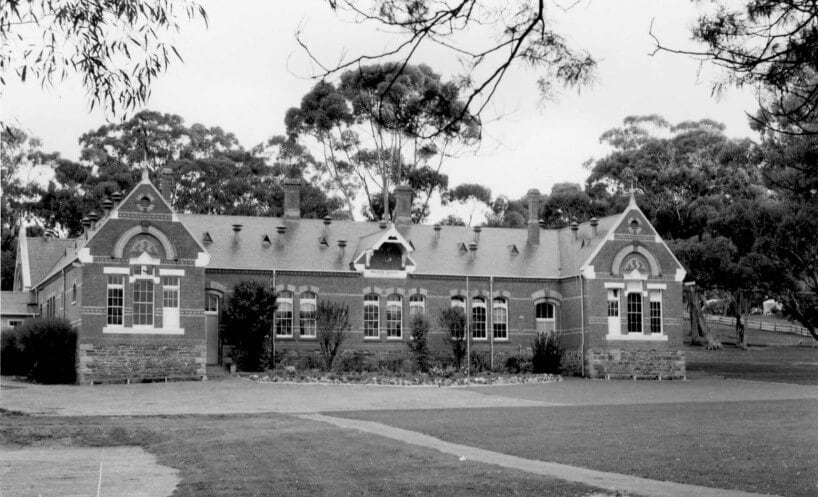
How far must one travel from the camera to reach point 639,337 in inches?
1703

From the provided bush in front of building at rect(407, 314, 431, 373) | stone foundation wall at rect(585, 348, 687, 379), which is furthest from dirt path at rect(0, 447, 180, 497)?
stone foundation wall at rect(585, 348, 687, 379)

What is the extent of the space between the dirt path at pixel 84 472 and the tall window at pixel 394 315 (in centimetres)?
2505

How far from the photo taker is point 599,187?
6431 centimetres

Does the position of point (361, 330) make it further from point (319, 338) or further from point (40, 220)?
point (40, 220)

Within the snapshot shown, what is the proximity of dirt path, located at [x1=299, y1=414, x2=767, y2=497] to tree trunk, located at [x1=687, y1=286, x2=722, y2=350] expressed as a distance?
43.2 m

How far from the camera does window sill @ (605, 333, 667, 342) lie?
43000 mm

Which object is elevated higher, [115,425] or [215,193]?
[215,193]

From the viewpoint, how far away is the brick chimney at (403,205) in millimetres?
47281

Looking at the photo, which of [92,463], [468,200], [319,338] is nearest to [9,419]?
[92,463]

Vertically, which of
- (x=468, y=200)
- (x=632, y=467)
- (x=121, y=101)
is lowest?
(x=632, y=467)

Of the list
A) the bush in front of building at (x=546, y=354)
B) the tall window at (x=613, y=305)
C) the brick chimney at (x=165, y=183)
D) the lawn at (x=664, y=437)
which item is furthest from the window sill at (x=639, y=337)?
the brick chimney at (x=165, y=183)

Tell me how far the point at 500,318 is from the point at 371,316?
5.51m

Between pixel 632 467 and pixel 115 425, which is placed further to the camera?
pixel 115 425

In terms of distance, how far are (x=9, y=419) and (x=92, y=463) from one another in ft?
26.5
